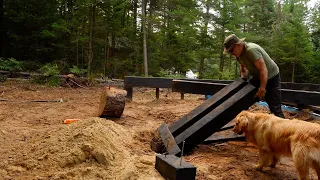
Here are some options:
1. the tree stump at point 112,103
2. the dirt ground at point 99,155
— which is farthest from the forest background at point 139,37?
the dirt ground at point 99,155

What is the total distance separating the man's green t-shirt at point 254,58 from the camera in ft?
15.7

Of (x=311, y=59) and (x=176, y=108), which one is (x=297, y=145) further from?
(x=311, y=59)

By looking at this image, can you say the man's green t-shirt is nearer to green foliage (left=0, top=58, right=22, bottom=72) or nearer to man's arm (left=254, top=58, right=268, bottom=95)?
man's arm (left=254, top=58, right=268, bottom=95)

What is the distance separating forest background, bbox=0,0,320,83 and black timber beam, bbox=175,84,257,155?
1282 cm

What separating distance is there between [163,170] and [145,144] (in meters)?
1.57

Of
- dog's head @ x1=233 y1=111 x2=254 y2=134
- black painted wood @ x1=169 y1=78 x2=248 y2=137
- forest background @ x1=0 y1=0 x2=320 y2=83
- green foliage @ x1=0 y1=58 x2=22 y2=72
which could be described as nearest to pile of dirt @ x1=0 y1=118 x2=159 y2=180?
black painted wood @ x1=169 y1=78 x2=248 y2=137

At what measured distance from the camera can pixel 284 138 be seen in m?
3.43

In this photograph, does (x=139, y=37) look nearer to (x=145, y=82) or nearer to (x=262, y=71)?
(x=145, y=82)

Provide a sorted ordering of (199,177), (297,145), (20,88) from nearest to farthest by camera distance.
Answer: (297,145) → (199,177) → (20,88)

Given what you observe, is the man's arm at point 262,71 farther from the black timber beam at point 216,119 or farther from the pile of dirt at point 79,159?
the pile of dirt at point 79,159

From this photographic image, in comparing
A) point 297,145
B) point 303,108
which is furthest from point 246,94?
point 303,108

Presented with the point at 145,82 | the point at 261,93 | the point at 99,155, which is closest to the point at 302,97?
the point at 261,93

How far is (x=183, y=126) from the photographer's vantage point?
487cm

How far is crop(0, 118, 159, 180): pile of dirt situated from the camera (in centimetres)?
311
